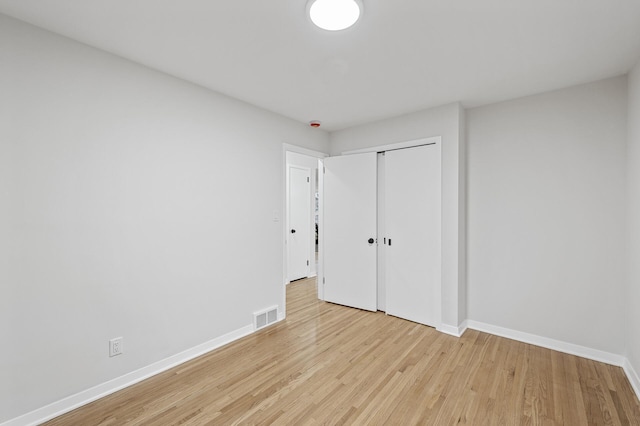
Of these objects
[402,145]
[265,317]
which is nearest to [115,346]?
[265,317]

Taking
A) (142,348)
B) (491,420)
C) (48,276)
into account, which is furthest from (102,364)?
(491,420)

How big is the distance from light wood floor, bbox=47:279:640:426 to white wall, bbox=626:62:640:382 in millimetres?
363

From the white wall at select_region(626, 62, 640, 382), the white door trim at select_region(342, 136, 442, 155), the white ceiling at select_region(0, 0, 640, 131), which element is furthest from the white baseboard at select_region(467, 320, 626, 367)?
the white ceiling at select_region(0, 0, 640, 131)

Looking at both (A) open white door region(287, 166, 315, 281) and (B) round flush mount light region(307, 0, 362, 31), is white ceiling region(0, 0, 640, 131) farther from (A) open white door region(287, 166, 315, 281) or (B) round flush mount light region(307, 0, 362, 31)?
(A) open white door region(287, 166, 315, 281)

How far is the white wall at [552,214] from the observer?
260 cm

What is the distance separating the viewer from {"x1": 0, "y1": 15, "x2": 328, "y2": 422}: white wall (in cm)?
181

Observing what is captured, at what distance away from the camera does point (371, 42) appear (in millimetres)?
2033

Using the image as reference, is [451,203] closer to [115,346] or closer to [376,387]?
[376,387]

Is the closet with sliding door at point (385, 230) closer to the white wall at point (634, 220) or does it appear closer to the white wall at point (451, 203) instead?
the white wall at point (451, 203)

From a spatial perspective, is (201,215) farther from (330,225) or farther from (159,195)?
(330,225)

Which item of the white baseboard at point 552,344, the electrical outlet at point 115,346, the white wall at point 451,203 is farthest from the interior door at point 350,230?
the electrical outlet at point 115,346

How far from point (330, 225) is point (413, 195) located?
4.32ft

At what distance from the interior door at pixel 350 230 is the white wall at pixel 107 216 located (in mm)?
1424

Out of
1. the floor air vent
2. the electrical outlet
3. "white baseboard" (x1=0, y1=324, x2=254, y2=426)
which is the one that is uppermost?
the electrical outlet
